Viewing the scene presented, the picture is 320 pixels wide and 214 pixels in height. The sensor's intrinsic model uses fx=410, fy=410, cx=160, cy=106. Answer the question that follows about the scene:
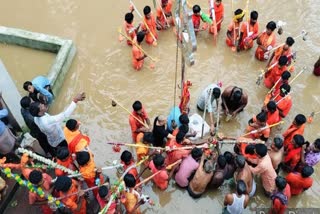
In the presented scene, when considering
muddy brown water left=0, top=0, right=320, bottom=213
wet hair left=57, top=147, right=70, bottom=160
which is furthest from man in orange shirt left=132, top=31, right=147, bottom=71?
wet hair left=57, top=147, right=70, bottom=160

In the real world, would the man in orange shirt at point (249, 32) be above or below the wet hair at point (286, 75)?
above

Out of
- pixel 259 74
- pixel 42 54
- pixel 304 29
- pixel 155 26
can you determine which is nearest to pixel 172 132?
pixel 259 74

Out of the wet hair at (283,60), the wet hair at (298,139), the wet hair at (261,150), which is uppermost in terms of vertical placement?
the wet hair at (283,60)

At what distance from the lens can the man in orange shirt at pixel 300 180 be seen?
6907 mm

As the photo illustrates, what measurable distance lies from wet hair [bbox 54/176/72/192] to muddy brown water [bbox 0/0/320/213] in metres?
1.77

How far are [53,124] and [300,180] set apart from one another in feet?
14.5

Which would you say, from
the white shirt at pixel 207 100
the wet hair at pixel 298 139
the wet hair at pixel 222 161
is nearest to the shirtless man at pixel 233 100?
the white shirt at pixel 207 100

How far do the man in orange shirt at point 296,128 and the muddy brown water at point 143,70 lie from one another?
84 centimetres

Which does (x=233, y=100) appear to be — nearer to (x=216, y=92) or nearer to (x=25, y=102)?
(x=216, y=92)

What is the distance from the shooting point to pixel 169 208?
7539 millimetres

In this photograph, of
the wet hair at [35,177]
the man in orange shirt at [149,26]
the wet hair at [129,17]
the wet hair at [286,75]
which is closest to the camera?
the wet hair at [35,177]

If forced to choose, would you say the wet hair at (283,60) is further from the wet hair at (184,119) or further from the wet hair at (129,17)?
the wet hair at (129,17)

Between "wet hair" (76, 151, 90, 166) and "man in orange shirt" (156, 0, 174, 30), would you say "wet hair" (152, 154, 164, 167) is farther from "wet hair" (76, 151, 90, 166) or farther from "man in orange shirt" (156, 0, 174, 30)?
"man in orange shirt" (156, 0, 174, 30)

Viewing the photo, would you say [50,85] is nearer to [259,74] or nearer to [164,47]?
[164,47]
